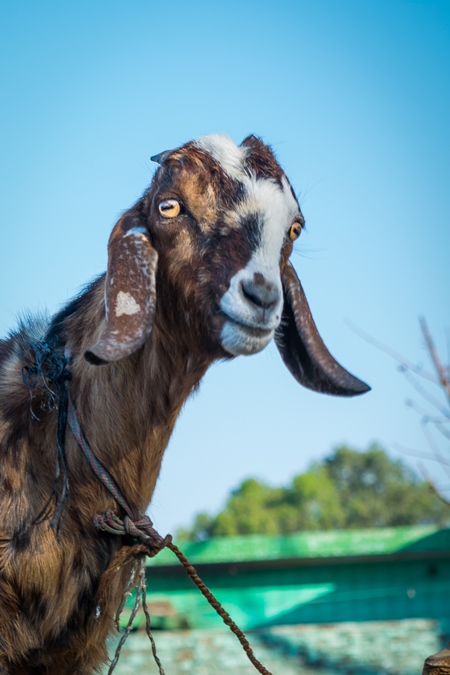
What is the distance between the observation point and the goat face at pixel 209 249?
12.0 ft

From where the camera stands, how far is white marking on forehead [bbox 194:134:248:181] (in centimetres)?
403

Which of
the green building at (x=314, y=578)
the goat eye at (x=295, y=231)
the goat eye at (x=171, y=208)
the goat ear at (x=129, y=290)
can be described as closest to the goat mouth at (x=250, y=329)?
the goat ear at (x=129, y=290)

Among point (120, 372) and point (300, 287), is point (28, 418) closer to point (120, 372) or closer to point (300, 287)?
point (120, 372)

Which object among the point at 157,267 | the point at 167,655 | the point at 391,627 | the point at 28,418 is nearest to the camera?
the point at 157,267

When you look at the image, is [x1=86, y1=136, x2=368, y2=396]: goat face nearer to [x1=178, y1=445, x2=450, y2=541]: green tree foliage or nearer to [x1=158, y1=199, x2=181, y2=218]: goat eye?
[x1=158, y1=199, x2=181, y2=218]: goat eye

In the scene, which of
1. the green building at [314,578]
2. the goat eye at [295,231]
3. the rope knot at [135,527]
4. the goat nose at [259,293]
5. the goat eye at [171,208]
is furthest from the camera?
the green building at [314,578]

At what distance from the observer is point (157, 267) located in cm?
404

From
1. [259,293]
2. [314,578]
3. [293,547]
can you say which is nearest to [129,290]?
[259,293]

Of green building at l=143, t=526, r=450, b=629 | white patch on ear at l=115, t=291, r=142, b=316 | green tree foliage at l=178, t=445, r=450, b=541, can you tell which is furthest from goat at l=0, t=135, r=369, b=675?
green tree foliage at l=178, t=445, r=450, b=541

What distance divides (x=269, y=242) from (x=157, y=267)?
55 centimetres

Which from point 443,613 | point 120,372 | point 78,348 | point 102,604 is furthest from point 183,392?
point 443,613

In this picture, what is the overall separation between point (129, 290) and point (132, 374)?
493mm

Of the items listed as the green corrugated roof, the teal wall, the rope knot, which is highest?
the rope knot

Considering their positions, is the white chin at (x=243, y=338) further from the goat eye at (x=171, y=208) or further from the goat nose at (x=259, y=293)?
the goat eye at (x=171, y=208)
